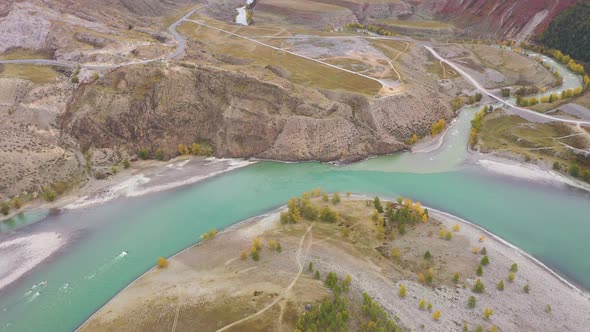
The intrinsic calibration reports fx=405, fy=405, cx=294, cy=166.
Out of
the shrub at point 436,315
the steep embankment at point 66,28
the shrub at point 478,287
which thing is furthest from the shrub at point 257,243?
the steep embankment at point 66,28

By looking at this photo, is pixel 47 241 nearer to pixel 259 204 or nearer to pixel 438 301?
pixel 259 204

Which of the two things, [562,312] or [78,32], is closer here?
[562,312]

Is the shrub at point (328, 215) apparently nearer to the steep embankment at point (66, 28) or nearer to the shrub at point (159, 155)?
the shrub at point (159, 155)

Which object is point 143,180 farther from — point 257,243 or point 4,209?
point 257,243

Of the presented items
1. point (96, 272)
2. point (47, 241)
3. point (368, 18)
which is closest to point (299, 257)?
point (96, 272)

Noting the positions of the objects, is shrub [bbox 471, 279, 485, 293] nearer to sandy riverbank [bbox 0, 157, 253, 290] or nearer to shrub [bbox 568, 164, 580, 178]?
shrub [bbox 568, 164, 580, 178]
